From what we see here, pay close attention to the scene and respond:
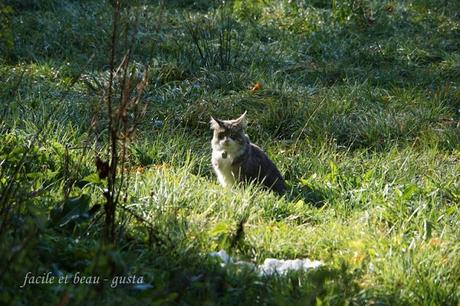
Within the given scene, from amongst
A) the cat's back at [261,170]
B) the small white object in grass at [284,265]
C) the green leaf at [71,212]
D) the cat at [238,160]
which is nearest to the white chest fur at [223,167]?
the cat at [238,160]

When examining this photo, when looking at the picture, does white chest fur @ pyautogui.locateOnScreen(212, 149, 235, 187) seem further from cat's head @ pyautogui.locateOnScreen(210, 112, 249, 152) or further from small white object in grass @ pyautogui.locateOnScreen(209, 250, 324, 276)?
small white object in grass @ pyautogui.locateOnScreen(209, 250, 324, 276)

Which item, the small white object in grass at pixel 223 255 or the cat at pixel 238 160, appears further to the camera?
the cat at pixel 238 160

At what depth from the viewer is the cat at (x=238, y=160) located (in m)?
6.95

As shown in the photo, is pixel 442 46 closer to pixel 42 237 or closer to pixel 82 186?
pixel 82 186

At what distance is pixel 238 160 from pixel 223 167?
0.14m

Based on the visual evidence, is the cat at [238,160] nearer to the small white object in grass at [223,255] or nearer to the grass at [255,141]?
the grass at [255,141]

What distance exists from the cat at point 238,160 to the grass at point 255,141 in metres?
0.21

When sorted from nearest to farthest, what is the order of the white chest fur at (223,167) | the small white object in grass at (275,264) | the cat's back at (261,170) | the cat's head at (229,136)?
1. the small white object in grass at (275,264)
2. the cat's back at (261,170)
3. the white chest fur at (223,167)
4. the cat's head at (229,136)

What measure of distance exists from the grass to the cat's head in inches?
12.7

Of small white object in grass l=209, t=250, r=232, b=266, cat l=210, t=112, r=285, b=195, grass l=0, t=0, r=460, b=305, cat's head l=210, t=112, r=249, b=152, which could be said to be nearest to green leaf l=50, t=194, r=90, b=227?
grass l=0, t=0, r=460, b=305

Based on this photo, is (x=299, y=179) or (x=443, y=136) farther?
(x=443, y=136)

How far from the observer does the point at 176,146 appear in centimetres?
759

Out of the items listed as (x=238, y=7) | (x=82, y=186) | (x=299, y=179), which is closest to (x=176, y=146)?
(x=299, y=179)

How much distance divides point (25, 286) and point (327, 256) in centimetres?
201
